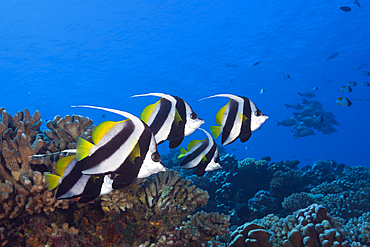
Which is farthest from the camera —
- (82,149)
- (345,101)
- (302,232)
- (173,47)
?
(173,47)

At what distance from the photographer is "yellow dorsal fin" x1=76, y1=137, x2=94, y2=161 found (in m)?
1.29

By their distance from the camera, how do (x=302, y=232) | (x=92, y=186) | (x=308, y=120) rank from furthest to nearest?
(x=308, y=120) < (x=302, y=232) < (x=92, y=186)

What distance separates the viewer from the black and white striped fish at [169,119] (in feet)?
5.57

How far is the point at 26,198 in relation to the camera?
2.48 m

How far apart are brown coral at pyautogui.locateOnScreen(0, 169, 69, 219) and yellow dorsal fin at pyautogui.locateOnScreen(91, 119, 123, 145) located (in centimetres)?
170

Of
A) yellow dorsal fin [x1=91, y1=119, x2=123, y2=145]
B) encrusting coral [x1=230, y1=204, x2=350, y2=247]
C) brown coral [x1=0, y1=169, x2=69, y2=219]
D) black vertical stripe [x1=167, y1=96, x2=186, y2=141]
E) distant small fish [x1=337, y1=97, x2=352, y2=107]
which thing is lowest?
distant small fish [x1=337, y1=97, x2=352, y2=107]

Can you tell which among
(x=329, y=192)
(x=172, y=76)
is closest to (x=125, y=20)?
(x=172, y=76)

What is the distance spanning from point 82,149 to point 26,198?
1.86 meters

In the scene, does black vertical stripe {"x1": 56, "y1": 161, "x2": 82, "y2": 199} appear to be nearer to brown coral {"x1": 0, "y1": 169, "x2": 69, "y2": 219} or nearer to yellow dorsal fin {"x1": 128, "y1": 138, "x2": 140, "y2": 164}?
yellow dorsal fin {"x1": 128, "y1": 138, "x2": 140, "y2": 164}

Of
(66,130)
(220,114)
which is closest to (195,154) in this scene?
(220,114)

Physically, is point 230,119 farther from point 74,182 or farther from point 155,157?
point 74,182

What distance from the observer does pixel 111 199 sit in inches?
109

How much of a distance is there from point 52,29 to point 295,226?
49.8 metres

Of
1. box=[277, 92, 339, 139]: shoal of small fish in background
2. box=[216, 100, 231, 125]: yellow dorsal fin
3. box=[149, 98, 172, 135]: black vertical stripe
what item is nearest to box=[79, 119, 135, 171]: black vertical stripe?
box=[149, 98, 172, 135]: black vertical stripe
